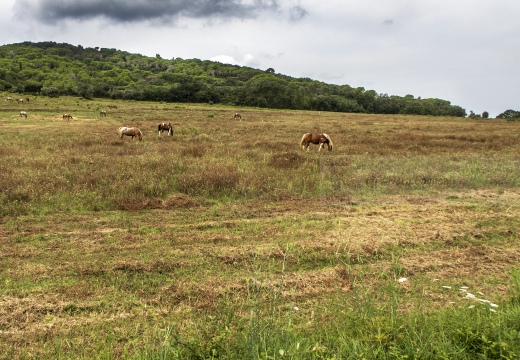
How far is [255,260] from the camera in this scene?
5629 mm

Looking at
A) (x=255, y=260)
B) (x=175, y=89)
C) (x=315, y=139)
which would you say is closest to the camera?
(x=255, y=260)

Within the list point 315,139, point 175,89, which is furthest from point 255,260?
point 175,89

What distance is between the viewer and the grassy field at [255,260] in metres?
3.05

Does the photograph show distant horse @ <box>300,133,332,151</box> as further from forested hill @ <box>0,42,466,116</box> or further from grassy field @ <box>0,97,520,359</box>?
forested hill @ <box>0,42,466,116</box>

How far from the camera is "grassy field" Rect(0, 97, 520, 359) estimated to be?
3.05m

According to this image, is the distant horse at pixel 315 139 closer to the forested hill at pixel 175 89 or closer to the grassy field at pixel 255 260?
the grassy field at pixel 255 260

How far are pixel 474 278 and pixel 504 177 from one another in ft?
27.5

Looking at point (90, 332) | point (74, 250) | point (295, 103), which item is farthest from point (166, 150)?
point (295, 103)

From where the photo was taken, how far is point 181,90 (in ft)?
255

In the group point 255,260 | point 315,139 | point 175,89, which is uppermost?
point 175,89

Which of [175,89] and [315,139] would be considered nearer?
[315,139]

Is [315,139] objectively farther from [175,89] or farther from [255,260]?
[175,89]

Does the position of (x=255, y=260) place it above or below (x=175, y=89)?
below

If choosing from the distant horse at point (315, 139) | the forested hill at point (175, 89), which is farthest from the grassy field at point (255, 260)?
the forested hill at point (175, 89)
